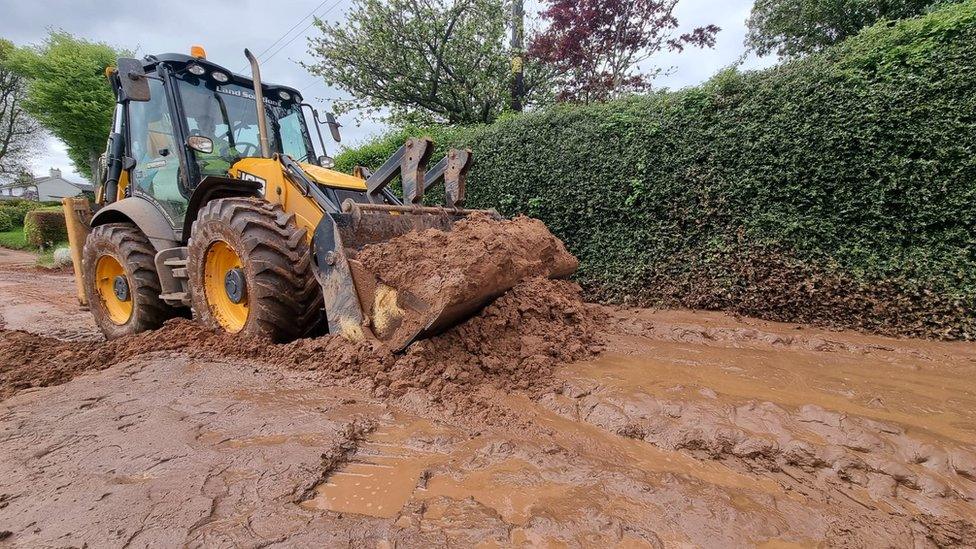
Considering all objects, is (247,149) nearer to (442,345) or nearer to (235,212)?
(235,212)

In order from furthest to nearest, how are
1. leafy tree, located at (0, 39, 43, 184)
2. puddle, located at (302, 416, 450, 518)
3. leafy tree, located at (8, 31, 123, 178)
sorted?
1. leafy tree, located at (0, 39, 43, 184)
2. leafy tree, located at (8, 31, 123, 178)
3. puddle, located at (302, 416, 450, 518)

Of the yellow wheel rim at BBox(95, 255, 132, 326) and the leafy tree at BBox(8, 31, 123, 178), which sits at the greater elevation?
the leafy tree at BBox(8, 31, 123, 178)

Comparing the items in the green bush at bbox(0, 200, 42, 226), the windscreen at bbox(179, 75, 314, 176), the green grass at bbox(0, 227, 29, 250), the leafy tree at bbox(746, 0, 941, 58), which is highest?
the leafy tree at bbox(746, 0, 941, 58)

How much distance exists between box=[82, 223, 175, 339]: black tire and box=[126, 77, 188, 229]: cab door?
0.41m

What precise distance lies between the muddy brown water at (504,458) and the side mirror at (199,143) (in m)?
2.21

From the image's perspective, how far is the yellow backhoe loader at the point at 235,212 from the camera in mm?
3539

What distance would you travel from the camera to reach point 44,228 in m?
19.6

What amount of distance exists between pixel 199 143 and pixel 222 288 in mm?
1502

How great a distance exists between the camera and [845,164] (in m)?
4.52

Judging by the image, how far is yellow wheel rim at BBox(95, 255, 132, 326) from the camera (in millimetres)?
5223

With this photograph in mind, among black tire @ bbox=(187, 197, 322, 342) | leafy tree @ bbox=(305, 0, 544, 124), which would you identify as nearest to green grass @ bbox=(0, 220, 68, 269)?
leafy tree @ bbox=(305, 0, 544, 124)

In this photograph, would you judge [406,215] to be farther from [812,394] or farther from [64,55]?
[64,55]

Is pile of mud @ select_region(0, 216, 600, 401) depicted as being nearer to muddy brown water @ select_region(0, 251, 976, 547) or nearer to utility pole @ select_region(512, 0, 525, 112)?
muddy brown water @ select_region(0, 251, 976, 547)

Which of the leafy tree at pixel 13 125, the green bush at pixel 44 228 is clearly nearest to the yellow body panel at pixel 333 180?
the green bush at pixel 44 228
